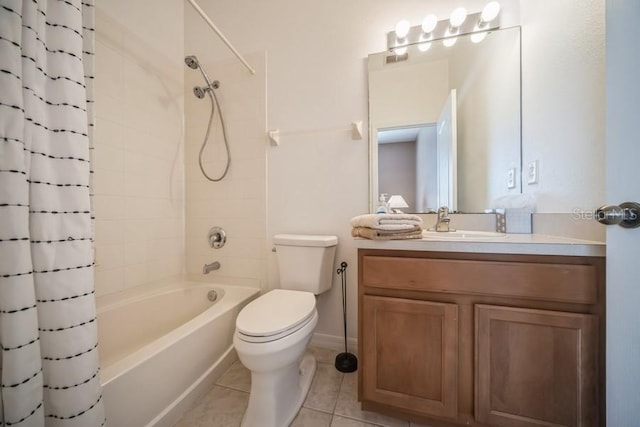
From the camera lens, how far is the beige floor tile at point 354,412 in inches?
39.7

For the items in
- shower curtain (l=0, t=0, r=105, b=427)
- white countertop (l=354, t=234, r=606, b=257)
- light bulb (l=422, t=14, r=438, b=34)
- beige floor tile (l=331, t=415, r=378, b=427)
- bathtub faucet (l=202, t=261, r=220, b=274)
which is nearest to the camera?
shower curtain (l=0, t=0, r=105, b=427)

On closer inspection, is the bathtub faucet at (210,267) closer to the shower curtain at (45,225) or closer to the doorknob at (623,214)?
the shower curtain at (45,225)

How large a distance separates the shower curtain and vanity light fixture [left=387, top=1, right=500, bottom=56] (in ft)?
4.83

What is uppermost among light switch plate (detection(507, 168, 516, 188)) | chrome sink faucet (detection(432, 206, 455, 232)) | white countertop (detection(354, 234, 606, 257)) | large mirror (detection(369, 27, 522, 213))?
large mirror (detection(369, 27, 522, 213))

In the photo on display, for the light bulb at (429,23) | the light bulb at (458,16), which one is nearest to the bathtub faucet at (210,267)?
the light bulb at (429,23)

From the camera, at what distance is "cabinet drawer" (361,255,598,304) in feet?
2.44

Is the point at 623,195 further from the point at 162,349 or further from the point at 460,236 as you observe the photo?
the point at 162,349

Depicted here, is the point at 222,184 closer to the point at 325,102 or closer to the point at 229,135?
the point at 229,135

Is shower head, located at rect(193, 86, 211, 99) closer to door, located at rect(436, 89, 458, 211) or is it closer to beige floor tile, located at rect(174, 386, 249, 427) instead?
door, located at rect(436, 89, 458, 211)

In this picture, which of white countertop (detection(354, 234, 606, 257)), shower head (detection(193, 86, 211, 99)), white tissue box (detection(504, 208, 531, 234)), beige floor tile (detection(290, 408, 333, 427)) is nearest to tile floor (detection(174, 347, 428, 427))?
beige floor tile (detection(290, 408, 333, 427))

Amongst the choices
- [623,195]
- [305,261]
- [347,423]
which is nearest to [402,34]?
[623,195]

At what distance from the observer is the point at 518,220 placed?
114 cm

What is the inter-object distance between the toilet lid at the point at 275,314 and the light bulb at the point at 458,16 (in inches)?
68.9

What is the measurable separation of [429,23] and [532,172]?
101 cm
